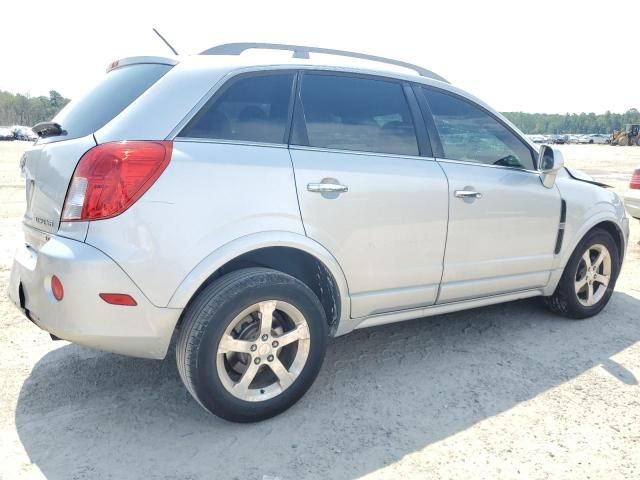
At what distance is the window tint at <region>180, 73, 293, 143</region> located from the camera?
2592mm

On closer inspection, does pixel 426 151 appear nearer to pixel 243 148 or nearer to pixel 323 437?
pixel 243 148

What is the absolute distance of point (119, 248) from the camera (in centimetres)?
235

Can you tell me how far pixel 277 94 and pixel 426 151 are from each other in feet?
3.37

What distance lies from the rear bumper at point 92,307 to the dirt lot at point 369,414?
0.50 m

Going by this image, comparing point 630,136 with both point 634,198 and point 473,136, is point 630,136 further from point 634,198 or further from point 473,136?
point 473,136

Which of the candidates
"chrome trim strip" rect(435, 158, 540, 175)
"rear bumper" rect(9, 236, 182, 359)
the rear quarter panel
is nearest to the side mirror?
"chrome trim strip" rect(435, 158, 540, 175)

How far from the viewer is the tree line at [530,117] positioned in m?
106

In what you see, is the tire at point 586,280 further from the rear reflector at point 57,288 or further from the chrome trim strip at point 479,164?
the rear reflector at point 57,288

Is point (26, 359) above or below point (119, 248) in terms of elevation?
below

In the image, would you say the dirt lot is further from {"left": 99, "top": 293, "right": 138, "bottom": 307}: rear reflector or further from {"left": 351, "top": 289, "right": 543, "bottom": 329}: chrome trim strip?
{"left": 99, "top": 293, "right": 138, "bottom": 307}: rear reflector

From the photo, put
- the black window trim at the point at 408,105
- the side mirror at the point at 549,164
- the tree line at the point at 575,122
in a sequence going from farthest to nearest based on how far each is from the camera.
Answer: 1. the tree line at the point at 575,122
2. the side mirror at the point at 549,164
3. the black window trim at the point at 408,105

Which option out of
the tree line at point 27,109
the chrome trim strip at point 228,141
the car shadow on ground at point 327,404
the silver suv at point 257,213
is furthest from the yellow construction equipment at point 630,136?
the tree line at point 27,109

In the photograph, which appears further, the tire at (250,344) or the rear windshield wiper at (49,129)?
the rear windshield wiper at (49,129)

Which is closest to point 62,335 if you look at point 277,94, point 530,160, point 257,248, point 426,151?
point 257,248
